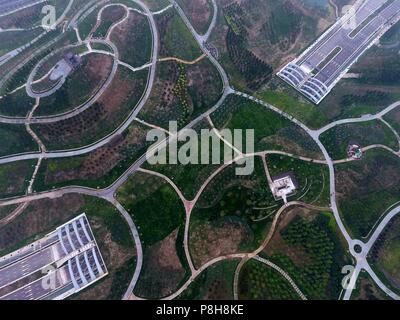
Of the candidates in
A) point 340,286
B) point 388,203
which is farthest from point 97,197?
point 388,203

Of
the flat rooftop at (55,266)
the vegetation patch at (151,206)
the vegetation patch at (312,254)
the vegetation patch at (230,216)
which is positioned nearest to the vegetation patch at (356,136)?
the vegetation patch at (312,254)

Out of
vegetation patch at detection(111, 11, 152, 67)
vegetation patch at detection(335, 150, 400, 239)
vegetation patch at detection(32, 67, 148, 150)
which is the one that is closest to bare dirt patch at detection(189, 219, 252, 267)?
vegetation patch at detection(335, 150, 400, 239)


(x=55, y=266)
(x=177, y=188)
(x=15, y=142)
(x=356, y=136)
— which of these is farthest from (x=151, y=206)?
(x=356, y=136)

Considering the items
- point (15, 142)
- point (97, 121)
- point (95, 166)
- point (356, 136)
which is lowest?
point (356, 136)

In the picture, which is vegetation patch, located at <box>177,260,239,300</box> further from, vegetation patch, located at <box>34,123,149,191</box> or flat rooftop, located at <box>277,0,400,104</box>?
flat rooftop, located at <box>277,0,400,104</box>

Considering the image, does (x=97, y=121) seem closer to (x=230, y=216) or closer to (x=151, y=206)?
(x=151, y=206)

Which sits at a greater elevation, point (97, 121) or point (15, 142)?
point (97, 121)

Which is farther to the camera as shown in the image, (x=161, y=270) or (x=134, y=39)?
(x=134, y=39)
